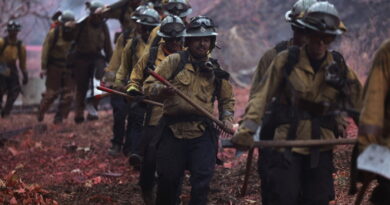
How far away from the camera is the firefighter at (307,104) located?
5.43 meters

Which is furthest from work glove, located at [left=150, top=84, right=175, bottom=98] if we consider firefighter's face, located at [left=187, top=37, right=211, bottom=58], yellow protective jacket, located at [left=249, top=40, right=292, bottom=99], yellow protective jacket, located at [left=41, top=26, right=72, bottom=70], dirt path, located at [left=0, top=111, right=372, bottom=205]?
yellow protective jacket, located at [left=41, top=26, right=72, bottom=70]

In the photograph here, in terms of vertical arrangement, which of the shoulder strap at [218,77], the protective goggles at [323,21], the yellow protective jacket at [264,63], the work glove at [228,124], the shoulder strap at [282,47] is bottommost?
the work glove at [228,124]

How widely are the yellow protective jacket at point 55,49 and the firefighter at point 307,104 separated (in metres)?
10.8

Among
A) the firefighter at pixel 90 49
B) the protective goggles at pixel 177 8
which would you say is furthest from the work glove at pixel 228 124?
the firefighter at pixel 90 49

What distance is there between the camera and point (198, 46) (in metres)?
6.94

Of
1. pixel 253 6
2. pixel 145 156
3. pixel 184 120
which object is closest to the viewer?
pixel 184 120

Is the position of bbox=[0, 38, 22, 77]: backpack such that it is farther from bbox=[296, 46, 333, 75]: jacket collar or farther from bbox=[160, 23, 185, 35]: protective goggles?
bbox=[296, 46, 333, 75]: jacket collar

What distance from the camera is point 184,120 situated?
6.81 metres

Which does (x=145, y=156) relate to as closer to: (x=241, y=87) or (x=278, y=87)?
(x=278, y=87)

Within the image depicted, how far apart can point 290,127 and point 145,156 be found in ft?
8.71

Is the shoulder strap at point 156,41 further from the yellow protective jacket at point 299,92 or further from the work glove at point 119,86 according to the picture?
the yellow protective jacket at point 299,92

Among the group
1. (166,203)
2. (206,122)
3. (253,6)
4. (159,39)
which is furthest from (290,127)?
(253,6)

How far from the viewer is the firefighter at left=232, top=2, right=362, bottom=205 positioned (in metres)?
5.43

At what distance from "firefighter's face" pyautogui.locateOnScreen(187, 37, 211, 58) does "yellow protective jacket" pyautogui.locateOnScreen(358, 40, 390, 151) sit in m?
2.35
